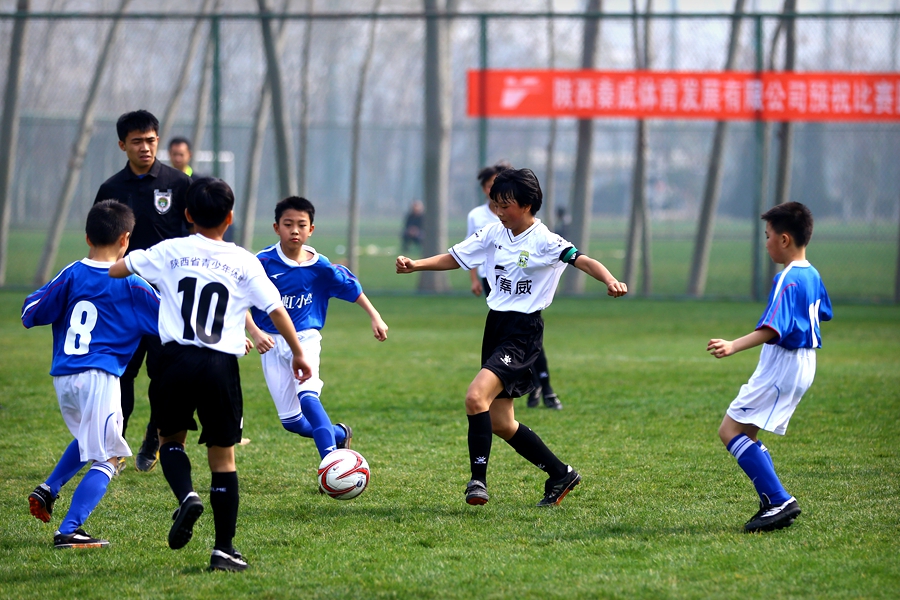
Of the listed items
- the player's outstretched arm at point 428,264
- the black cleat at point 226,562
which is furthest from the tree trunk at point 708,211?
the black cleat at point 226,562

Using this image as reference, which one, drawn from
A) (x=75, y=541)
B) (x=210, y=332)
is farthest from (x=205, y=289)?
(x=75, y=541)

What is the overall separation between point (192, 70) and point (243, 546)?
56.6ft

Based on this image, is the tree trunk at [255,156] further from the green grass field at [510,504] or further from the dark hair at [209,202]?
the dark hair at [209,202]

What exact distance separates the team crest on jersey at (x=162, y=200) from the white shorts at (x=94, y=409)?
5.66 feet

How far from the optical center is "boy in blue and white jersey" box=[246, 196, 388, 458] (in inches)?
207

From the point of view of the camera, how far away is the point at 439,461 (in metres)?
5.87

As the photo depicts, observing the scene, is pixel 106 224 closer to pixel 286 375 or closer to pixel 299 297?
pixel 299 297

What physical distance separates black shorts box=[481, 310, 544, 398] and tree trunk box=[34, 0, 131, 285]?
1189cm

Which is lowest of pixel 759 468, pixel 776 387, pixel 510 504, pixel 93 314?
pixel 510 504

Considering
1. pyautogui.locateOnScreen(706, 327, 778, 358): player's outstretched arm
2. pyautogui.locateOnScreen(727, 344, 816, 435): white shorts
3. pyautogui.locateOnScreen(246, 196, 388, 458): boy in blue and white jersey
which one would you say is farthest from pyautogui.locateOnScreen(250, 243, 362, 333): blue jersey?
pyautogui.locateOnScreen(727, 344, 816, 435): white shorts

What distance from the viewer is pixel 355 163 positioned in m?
17.6

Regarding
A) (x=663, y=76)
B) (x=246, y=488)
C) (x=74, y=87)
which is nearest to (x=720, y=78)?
(x=663, y=76)

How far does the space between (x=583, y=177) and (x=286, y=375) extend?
1040 centimetres

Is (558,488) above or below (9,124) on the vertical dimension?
below
